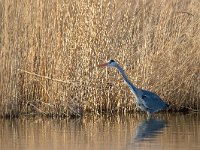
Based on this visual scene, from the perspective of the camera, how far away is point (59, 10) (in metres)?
10.5

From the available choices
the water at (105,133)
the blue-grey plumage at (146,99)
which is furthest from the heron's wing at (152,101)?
the water at (105,133)

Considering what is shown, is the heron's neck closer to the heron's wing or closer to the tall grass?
the heron's wing

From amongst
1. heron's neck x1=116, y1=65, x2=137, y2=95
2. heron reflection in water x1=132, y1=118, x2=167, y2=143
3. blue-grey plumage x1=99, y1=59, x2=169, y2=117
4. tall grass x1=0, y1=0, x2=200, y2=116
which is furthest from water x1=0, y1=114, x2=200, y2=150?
heron's neck x1=116, y1=65, x2=137, y2=95

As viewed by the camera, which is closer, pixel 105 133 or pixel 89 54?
pixel 105 133

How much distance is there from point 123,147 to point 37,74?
2839 millimetres

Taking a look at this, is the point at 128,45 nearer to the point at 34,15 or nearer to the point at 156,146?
the point at 34,15

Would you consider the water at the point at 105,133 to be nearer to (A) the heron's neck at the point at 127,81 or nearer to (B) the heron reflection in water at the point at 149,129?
(B) the heron reflection in water at the point at 149,129

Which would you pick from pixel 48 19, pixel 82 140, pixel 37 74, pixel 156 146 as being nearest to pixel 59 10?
pixel 48 19

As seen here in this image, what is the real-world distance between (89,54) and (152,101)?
3.92ft

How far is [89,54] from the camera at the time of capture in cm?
1067

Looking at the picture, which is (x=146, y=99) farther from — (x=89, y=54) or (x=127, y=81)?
(x=89, y=54)

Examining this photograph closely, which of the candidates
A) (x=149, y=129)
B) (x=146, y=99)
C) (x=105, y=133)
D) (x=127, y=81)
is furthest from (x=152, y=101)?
(x=105, y=133)

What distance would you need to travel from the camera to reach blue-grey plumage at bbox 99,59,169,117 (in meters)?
10.4

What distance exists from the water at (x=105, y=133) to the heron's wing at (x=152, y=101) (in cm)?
20
